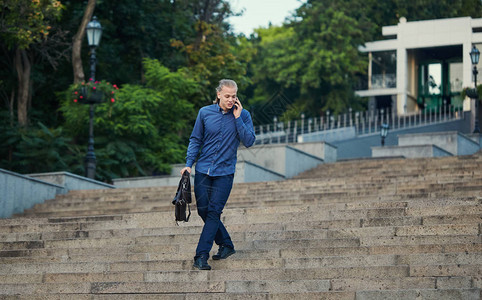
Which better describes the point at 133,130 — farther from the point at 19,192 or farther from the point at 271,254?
the point at 271,254

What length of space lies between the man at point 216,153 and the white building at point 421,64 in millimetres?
43395

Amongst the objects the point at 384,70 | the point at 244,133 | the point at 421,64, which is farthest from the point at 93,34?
the point at 421,64

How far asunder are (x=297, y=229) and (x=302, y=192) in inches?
207

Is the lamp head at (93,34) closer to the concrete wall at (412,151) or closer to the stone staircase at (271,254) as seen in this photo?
the stone staircase at (271,254)

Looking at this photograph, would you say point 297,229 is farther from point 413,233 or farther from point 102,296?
point 102,296

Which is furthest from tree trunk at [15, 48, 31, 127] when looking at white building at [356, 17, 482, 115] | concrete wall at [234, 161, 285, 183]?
white building at [356, 17, 482, 115]

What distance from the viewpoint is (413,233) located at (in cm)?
884

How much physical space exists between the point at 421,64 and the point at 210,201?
49724 millimetres

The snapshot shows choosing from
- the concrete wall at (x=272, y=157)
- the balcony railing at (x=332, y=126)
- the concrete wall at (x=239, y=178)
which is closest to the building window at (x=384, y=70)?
the balcony railing at (x=332, y=126)

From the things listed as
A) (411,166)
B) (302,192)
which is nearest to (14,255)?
(302,192)

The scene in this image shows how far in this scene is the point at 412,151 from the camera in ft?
80.0

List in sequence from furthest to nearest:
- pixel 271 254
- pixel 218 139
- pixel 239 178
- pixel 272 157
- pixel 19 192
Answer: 1. pixel 272 157
2. pixel 239 178
3. pixel 19 192
4. pixel 271 254
5. pixel 218 139

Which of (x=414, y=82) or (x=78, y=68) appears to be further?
(x=414, y=82)

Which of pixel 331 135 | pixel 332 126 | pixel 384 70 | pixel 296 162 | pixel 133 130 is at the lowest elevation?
pixel 296 162
